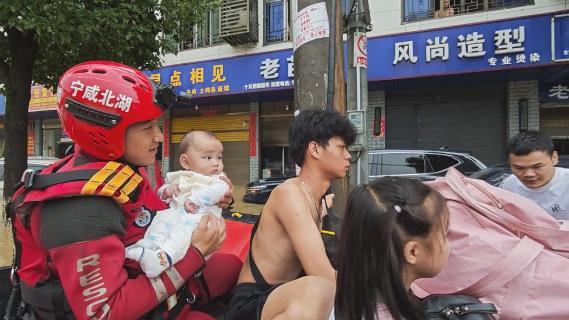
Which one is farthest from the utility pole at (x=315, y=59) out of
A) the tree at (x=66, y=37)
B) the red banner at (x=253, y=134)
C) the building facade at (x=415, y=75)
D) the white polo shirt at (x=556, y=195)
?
the red banner at (x=253, y=134)

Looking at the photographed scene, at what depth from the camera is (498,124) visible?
1074 cm

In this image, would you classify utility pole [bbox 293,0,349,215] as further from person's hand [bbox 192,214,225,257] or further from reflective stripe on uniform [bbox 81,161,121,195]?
reflective stripe on uniform [bbox 81,161,121,195]

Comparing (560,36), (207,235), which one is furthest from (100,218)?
(560,36)

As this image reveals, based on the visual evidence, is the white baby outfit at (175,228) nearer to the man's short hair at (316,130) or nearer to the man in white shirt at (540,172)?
the man's short hair at (316,130)

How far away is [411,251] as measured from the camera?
1252 mm

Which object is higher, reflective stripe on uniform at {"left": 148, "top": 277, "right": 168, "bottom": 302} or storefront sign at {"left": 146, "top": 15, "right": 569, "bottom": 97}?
storefront sign at {"left": 146, "top": 15, "right": 569, "bottom": 97}

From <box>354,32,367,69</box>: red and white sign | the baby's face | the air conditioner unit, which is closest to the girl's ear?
the baby's face

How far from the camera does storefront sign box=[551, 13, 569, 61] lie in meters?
8.70

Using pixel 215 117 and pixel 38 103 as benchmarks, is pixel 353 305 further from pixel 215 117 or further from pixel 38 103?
pixel 38 103

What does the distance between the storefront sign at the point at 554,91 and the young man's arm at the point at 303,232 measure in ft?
33.9

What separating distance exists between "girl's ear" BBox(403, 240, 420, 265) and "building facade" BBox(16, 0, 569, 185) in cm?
660

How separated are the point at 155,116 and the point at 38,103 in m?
17.2

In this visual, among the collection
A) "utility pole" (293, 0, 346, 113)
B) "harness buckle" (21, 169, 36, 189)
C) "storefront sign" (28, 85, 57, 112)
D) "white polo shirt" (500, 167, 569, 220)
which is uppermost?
"storefront sign" (28, 85, 57, 112)

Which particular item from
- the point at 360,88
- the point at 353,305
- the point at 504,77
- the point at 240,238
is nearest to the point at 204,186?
the point at 240,238
